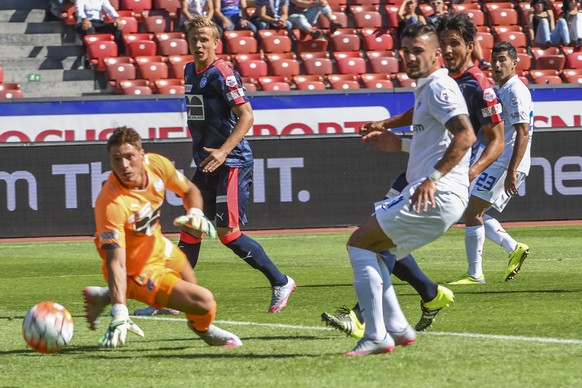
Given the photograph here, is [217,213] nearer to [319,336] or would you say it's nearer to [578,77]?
[319,336]

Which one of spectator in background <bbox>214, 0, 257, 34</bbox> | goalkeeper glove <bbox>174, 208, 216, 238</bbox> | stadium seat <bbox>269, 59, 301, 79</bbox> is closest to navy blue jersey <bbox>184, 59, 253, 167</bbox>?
goalkeeper glove <bbox>174, 208, 216, 238</bbox>

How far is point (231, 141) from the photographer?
29.7ft

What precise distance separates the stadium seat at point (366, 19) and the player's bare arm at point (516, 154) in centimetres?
1506

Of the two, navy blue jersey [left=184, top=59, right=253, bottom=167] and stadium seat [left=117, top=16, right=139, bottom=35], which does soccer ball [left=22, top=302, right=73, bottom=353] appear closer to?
navy blue jersey [left=184, top=59, right=253, bottom=167]

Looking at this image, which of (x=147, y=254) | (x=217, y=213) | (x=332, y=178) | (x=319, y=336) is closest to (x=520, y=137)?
(x=217, y=213)

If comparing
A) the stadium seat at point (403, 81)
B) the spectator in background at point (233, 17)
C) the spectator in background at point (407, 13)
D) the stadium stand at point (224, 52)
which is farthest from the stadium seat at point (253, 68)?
the spectator in background at point (407, 13)

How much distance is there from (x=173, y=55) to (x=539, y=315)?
1573 centimetres

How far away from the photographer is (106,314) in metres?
9.38

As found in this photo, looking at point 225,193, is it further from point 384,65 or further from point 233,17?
point 384,65

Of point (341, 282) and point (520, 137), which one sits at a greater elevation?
point (520, 137)

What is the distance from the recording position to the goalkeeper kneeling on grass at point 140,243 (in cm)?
673

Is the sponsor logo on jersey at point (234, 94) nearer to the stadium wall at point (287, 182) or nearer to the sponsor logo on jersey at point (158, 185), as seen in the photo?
the sponsor logo on jersey at point (158, 185)

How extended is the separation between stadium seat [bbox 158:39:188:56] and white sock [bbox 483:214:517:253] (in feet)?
41.6

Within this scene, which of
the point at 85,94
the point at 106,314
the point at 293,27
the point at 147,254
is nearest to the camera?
the point at 147,254
